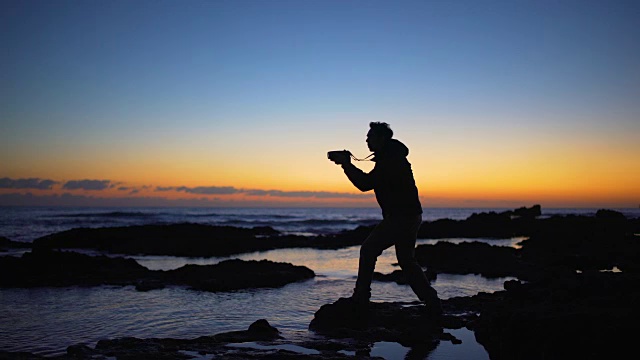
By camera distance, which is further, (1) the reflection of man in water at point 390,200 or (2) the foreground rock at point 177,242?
(2) the foreground rock at point 177,242

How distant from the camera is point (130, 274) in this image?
39.5 feet

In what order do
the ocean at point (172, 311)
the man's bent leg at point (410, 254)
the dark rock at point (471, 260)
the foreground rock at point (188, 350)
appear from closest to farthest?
the foreground rock at point (188, 350)
the ocean at point (172, 311)
the man's bent leg at point (410, 254)
the dark rock at point (471, 260)

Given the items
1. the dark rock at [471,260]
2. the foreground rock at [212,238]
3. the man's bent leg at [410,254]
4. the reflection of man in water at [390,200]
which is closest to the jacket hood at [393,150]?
the reflection of man in water at [390,200]

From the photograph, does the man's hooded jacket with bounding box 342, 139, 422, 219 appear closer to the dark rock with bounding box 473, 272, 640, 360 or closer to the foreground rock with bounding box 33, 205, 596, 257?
the dark rock with bounding box 473, 272, 640, 360

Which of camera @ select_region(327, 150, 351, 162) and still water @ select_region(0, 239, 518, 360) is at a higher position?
camera @ select_region(327, 150, 351, 162)

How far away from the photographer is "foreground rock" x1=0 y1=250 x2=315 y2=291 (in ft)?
35.2

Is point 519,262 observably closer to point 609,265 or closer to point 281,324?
point 609,265

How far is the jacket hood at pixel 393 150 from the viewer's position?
20.5 feet

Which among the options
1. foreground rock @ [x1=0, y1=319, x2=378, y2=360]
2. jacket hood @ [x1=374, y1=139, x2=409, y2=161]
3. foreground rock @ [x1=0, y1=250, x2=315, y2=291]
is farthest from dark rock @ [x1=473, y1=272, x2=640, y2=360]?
foreground rock @ [x1=0, y1=250, x2=315, y2=291]

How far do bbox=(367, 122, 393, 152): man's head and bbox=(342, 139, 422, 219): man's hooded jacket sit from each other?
0.07 metres

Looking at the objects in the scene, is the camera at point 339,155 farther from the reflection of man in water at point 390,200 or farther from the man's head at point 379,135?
the man's head at point 379,135

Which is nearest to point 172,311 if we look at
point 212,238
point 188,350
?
point 188,350

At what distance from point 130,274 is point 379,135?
8.33m

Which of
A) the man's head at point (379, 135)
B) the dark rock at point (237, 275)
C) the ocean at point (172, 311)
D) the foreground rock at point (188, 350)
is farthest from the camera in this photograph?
the dark rock at point (237, 275)
